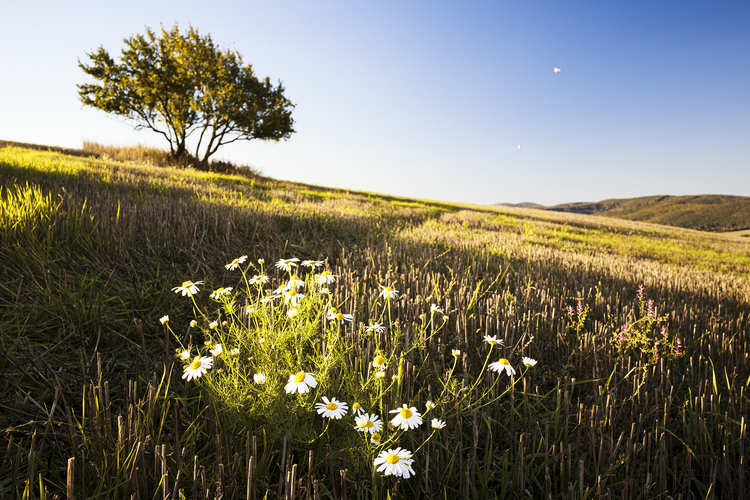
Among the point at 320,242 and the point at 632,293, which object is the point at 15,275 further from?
the point at 632,293

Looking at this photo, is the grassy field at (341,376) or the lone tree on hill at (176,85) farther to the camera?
the lone tree on hill at (176,85)

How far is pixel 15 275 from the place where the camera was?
129 inches

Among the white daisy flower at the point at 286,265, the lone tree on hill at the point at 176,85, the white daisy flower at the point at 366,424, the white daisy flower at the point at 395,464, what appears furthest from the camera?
the lone tree on hill at the point at 176,85

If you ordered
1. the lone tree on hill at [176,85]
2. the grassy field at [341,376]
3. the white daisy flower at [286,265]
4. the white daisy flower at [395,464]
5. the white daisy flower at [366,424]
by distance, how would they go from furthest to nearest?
the lone tree on hill at [176,85], the white daisy flower at [286,265], the grassy field at [341,376], the white daisy flower at [366,424], the white daisy flower at [395,464]

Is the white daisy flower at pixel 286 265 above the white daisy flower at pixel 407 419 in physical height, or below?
above

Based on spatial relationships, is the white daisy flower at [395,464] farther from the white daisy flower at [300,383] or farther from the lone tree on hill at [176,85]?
the lone tree on hill at [176,85]

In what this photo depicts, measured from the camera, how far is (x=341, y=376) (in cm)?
204

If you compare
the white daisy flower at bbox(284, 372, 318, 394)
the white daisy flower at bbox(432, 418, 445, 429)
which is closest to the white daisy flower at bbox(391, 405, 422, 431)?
the white daisy flower at bbox(432, 418, 445, 429)

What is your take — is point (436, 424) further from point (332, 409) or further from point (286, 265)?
point (286, 265)

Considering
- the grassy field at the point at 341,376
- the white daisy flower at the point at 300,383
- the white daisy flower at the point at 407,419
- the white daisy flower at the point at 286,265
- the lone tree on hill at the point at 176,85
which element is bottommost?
the grassy field at the point at 341,376

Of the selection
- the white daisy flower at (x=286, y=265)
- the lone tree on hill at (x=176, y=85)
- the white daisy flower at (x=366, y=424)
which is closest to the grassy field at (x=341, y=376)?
the white daisy flower at (x=366, y=424)

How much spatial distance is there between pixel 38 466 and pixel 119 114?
3498 centimetres

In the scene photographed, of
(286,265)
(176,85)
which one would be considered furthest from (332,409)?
(176,85)

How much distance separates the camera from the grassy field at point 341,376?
5.05 feet
